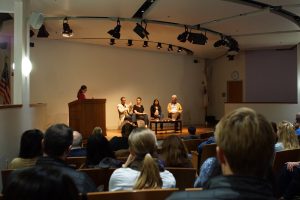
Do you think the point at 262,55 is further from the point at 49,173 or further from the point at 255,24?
the point at 49,173

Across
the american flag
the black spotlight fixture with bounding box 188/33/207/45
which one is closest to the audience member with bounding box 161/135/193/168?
the black spotlight fixture with bounding box 188/33/207/45

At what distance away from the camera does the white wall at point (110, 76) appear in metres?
10.6

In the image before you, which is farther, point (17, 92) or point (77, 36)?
point (77, 36)

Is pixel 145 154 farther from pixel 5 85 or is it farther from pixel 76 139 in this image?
pixel 5 85

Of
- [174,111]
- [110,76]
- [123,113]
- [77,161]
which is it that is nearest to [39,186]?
[77,161]

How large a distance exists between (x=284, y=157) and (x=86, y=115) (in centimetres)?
571

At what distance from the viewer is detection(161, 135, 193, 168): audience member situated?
3.02m

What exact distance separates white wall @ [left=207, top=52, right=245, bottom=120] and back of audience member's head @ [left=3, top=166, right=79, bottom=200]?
43.0 feet

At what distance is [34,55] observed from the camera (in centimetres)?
1041

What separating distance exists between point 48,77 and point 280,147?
8391mm

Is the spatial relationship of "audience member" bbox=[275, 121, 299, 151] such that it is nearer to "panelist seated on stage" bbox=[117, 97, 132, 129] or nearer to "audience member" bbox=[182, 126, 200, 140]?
"audience member" bbox=[182, 126, 200, 140]

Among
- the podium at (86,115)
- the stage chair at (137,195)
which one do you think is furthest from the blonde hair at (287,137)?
the podium at (86,115)

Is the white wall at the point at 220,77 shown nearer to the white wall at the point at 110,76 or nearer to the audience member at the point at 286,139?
the white wall at the point at 110,76

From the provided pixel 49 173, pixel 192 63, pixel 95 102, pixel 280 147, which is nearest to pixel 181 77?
pixel 192 63
